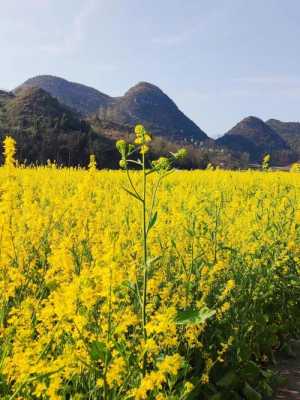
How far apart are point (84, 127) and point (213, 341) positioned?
71.7 m

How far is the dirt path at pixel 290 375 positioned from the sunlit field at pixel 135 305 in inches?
4.5

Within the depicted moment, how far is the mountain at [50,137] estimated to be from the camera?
57.2m

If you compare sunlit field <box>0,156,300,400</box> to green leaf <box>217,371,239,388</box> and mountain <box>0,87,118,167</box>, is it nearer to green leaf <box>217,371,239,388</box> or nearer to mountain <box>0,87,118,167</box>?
green leaf <box>217,371,239,388</box>

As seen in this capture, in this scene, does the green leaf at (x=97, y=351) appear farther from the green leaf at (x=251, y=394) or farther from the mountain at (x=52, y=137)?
the mountain at (x=52, y=137)

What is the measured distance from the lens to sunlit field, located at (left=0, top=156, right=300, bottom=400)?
1973 mm

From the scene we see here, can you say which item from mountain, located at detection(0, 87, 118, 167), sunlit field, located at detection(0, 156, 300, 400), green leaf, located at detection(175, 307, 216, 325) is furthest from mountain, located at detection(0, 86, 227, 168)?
green leaf, located at detection(175, 307, 216, 325)

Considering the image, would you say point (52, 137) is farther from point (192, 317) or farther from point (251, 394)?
point (192, 317)

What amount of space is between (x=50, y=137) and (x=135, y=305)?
197 feet

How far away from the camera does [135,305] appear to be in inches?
121

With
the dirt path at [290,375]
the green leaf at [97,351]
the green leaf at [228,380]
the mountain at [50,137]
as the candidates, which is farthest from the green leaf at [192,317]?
the mountain at [50,137]

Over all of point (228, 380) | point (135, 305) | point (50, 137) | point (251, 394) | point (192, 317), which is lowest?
point (251, 394)

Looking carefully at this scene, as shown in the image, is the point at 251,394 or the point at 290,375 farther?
the point at 290,375

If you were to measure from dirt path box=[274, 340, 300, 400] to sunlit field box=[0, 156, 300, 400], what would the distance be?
114mm

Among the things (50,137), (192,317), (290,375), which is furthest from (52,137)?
(192,317)
